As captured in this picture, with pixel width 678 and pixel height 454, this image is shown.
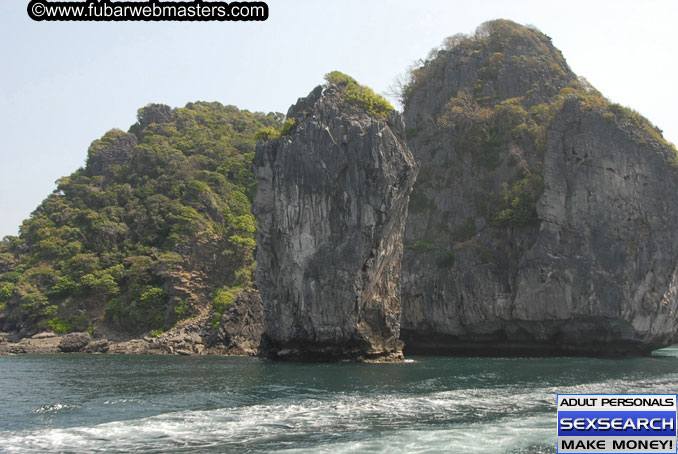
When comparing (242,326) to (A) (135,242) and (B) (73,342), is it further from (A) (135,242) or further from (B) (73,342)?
(A) (135,242)

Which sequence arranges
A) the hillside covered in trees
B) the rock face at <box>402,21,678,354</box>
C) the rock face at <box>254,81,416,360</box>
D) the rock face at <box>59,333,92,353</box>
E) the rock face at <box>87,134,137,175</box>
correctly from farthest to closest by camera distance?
the rock face at <box>87,134,137,175</box> < the hillside covered in trees < the rock face at <box>59,333,92,353</box> < the rock face at <box>402,21,678,354</box> < the rock face at <box>254,81,416,360</box>

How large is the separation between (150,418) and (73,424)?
7.51 feet

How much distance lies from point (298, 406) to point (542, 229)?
95.2ft

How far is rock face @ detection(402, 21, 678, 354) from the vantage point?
42.0 meters

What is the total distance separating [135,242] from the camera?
197 feet

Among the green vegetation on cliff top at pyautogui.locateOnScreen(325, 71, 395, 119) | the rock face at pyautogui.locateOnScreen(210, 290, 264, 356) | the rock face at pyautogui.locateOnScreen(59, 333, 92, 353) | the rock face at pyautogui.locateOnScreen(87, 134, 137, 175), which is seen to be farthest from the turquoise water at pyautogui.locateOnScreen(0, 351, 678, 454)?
the rock face at pyautogui.locateOnScreen(87, 134, 137, 175)

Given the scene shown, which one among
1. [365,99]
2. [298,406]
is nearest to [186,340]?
[365,99]

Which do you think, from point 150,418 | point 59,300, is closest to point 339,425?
point 150,418

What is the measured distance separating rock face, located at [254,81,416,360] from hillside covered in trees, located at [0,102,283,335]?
13.9 m

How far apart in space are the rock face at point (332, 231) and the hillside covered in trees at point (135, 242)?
1387cm

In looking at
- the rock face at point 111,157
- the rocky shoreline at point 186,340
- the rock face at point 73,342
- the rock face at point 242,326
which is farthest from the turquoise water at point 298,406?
the rock face at point 111,157

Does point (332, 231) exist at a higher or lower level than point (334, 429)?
higher

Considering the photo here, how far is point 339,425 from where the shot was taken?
17938mm

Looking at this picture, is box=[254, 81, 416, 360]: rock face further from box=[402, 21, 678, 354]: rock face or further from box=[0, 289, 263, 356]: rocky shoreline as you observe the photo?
box=[402, 21, 678, 354]: rock face
